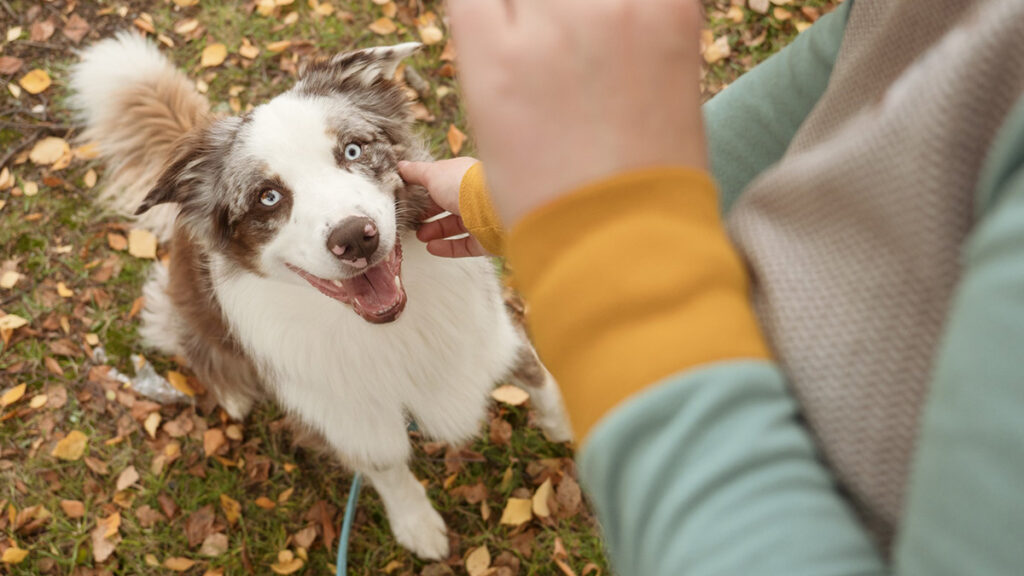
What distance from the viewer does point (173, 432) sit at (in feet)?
10.8

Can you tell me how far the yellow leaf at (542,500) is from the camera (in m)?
2.93

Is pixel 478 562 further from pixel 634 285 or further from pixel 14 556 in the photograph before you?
pixel 634 285

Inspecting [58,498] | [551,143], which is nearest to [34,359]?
[58,498]

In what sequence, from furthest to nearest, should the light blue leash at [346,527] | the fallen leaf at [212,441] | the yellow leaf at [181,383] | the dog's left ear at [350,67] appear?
the yellow leaf at [181,383]
the fallen leaf at [212,441]
the light blue leash at [346,527]
the dog's left ear at [350,67]

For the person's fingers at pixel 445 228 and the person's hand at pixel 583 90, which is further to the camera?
the person's fingers at pixel 445 228

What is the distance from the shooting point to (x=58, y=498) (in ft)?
10.4

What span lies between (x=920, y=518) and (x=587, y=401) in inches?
12.0

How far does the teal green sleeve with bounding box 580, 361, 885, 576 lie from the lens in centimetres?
64

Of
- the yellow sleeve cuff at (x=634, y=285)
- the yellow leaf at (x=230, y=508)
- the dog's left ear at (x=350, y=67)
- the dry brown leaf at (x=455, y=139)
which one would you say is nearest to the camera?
the yellow sleeve cuff at (x=634, y=285)

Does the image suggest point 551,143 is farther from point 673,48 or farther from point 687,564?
point 687,564

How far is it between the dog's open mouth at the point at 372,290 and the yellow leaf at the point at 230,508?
150 cm

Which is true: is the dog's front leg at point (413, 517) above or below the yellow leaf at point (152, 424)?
above

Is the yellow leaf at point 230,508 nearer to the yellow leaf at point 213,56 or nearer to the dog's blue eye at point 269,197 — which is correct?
the dog's blue eye at point 269,197

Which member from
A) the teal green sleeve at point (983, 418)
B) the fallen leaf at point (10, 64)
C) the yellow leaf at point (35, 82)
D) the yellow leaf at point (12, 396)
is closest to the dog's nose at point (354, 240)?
the teal green sleeve at point (983, 418)
